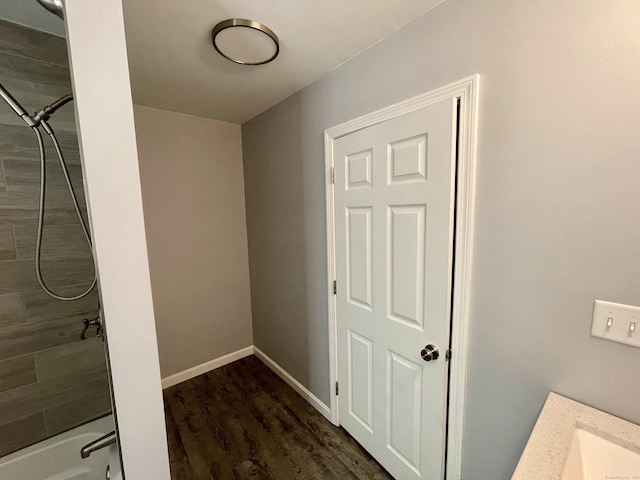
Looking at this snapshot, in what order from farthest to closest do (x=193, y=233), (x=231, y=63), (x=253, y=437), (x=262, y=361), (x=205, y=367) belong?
(x=262, y=361) → (x=205, y=367) → (x=193, y=233) → (x=253, y=437) → (x=231, y=63)

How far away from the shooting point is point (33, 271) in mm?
1396

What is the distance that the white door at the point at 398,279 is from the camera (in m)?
1.17

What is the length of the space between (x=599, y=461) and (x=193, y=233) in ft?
8.66

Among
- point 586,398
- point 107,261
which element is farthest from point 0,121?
point 586,398

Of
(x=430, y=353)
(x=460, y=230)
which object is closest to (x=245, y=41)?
(x=460, y=230)

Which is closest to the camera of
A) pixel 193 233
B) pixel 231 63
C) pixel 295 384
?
pixel 231 63

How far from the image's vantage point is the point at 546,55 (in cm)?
87

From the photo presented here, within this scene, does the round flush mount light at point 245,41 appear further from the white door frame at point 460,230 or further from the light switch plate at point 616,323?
the light switch plate at point 616,323

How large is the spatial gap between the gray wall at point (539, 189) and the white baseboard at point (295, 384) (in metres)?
1.04

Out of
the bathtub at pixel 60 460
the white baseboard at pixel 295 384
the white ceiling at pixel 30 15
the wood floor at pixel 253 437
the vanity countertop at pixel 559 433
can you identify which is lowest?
the wood floor at pixel 253 437

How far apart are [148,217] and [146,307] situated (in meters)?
1.72

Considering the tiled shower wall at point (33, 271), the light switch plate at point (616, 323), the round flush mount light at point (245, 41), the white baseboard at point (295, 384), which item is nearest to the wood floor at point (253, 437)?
the white baseboard at point (295, 384)

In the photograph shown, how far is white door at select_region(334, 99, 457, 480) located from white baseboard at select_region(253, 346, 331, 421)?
0.29 metres

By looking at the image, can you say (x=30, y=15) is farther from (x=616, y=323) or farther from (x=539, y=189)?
(x=616, y=323)
